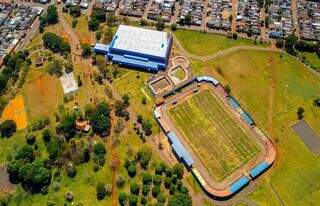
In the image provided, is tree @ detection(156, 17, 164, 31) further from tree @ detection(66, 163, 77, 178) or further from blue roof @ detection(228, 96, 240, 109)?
tree @ detection(66, 163, 77, 178)

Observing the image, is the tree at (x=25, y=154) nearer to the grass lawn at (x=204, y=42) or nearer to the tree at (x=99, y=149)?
the tree at (x=99, y=149)

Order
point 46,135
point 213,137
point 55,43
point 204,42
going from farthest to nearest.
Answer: point 204,42
point 55,43
point 213,137
point 46,135

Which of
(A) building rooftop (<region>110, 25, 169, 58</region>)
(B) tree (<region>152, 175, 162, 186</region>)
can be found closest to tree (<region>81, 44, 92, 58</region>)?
(A) building rooftop (<region>110, 25, 169, 58</region>)

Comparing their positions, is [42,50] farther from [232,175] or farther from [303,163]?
[303,163]

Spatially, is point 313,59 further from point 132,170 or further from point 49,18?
point 49,18

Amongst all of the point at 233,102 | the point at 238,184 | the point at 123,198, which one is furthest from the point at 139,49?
the point at 238,184

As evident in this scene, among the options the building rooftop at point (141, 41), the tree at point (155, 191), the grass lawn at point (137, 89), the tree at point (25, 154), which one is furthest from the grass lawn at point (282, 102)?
the tree at point (25, 154)

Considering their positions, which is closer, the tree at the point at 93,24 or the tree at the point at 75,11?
the tree at the point at 93,24
